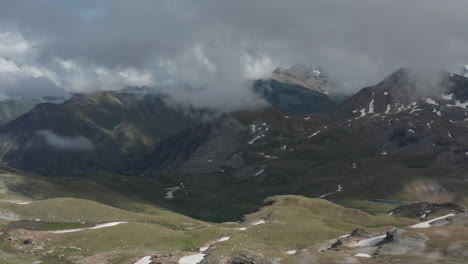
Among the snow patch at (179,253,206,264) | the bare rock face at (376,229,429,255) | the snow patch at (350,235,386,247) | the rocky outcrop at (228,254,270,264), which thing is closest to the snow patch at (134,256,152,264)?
the snow patch at (179,253,206,264)

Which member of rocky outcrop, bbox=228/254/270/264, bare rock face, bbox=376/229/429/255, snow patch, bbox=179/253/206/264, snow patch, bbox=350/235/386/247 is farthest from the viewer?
snow patch, bbox=350/235/386/247

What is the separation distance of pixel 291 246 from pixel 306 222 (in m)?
38.9

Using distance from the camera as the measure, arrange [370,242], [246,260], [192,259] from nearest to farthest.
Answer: [246,260]
[192,259]
[370,242]

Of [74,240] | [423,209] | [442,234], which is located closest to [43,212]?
[74,240]

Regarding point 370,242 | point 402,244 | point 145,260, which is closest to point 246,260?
point 145,260

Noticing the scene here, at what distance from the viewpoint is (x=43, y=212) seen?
14262 cm

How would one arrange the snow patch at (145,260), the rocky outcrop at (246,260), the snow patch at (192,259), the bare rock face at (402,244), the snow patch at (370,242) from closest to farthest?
the rocky outcrop at (246,260), the bare rock face at (402,244), the snow patch at (192,259), the snow patch at (145,260), the snow patch at (370,242)

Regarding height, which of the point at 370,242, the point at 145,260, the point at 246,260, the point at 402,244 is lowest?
the point at 145,260

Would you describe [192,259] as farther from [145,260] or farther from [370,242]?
[370,242]

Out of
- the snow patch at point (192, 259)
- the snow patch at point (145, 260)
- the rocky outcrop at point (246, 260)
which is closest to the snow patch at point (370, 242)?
the rocky outcrop at point (246, 260)

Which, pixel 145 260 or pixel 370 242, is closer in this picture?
pixel 145 260

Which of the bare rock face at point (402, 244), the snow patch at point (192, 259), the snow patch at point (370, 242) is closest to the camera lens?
the bare rock face at point (402, 244)

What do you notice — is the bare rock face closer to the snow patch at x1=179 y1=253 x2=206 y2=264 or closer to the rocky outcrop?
the rocky outcrop

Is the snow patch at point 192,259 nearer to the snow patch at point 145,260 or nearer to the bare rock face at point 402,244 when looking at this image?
the snow patch at point 145,260
